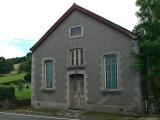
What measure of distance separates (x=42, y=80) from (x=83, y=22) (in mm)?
5230

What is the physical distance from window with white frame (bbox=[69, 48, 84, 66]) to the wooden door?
4.01 ft

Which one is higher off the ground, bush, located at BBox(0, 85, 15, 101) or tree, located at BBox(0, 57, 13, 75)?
tree, located at BBox(0, 57, 13, 75)

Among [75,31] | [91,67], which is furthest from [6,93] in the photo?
[91,67]

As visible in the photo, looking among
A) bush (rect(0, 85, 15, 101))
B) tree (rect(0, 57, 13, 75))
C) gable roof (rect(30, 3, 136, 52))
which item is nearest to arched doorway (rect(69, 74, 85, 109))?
gable roof (rect(30, 3, 136, 52))

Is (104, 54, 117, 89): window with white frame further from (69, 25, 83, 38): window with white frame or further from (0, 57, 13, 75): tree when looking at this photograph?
(0, 57, 13, 75): tree

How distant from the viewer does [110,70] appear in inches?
921

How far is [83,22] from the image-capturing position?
2502 cm

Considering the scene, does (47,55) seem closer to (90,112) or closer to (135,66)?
(90,112)

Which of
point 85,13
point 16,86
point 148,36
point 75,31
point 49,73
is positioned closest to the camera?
point 148,36

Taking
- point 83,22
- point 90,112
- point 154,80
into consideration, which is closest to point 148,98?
point 154,80

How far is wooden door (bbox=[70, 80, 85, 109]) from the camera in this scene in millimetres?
24941

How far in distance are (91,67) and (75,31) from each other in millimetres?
2885

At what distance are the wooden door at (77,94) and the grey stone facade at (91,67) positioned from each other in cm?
33

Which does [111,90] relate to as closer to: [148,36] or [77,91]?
[77,91]
